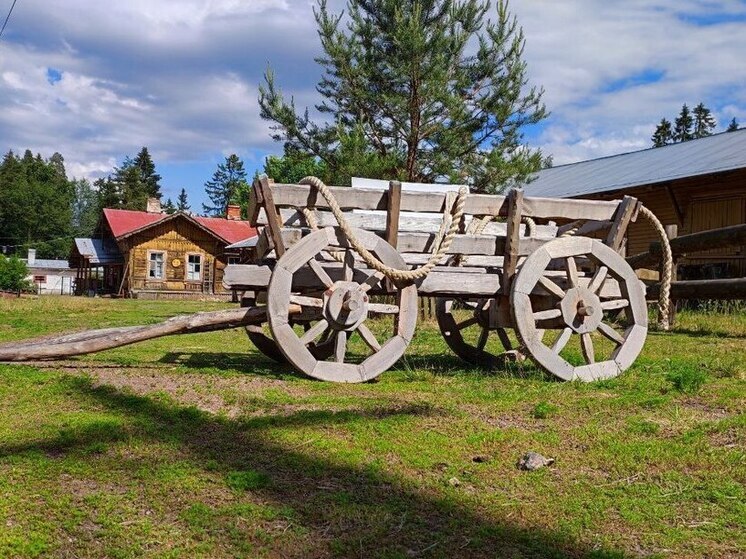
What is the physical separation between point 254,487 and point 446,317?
4.71 m

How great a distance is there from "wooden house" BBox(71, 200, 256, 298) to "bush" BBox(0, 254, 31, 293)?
5.11 meters

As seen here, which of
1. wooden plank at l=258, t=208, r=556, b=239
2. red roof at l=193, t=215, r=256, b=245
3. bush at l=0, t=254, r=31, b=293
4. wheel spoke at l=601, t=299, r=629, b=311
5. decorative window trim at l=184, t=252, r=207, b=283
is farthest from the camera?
red roof at l=193, t=215, r=256, b=245

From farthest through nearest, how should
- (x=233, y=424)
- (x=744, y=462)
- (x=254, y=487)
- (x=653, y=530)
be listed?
1. (x=233, y=424)
2. (x=744, y=462)
3. (x=254, y=487)
4. (x=653, y=530)

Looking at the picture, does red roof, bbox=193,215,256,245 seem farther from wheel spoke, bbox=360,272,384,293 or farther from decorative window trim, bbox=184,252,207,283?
wheel spoke, bbox=360,272,384,293

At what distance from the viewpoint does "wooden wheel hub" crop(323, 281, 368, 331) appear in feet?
19.5

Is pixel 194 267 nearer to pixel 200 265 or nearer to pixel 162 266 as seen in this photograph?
pixel 200 265

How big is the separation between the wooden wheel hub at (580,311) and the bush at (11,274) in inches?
1493

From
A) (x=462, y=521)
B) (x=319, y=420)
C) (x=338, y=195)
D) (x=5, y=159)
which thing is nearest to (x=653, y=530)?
(x=462, y=521)

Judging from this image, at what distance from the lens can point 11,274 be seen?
128ft

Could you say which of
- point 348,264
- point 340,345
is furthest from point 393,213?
point 340,345

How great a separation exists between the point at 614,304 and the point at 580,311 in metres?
0.50

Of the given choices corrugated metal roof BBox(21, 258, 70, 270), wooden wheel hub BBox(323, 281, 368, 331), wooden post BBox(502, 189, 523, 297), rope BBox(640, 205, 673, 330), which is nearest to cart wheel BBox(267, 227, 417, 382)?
wooden wheel hub BBox(323, 281, 368, 331)

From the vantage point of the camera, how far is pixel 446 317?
309 inches

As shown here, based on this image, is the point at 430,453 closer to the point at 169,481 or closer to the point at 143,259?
the point at 169,481
